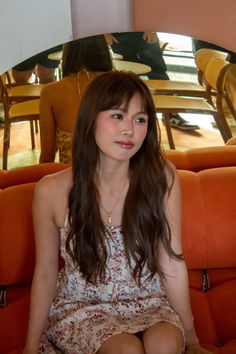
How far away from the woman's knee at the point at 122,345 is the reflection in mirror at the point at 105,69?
2.51 ft

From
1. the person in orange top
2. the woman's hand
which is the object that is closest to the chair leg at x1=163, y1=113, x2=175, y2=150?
the person in orange top

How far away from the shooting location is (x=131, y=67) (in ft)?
5.74

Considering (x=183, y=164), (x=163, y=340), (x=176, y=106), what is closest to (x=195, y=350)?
(x=163, y=340)

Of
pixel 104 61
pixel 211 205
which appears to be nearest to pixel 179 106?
pixel 104 61

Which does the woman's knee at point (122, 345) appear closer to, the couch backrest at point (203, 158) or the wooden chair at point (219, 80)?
the couch backrest at point (203, 158)

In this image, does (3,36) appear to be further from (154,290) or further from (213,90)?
(154,290)

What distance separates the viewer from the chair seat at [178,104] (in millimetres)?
1784

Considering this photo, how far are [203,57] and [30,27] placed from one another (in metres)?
0.63

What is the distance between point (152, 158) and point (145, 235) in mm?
209

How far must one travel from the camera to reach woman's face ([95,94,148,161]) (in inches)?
47.9

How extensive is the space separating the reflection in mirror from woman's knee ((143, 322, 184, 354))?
77cm

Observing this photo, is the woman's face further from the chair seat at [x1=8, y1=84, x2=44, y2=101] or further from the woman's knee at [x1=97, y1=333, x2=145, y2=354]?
the chair seat at [x1=8, y1=84, x2=44, y2=101]

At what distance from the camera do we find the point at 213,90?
1.80 meters

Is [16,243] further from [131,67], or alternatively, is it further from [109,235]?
[131,67]
